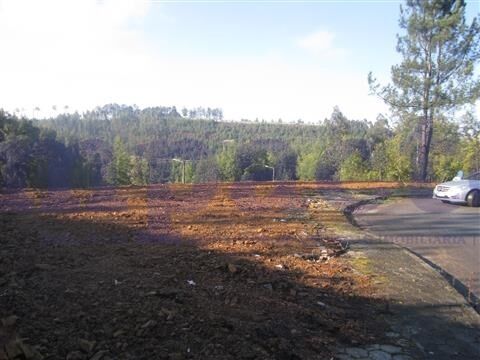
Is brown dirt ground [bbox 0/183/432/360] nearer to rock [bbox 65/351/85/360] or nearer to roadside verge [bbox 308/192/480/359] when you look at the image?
rock [bbox 65/351/85/360]

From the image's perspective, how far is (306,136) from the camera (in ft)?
399

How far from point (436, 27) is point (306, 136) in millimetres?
103704

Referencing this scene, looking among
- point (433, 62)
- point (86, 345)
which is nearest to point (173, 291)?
point (86, 345)

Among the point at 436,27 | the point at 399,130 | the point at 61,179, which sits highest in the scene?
the point at 436,27

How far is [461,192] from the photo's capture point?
11.5m

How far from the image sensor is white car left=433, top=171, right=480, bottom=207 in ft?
37.4

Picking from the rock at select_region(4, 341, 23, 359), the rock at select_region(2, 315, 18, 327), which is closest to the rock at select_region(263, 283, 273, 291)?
the rock at select_region(2, 315, 18, 327)

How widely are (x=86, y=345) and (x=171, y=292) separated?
1089 mm

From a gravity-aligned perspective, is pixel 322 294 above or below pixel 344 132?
below

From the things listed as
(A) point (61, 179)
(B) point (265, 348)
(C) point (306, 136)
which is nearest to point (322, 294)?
(B) point (265, 348)

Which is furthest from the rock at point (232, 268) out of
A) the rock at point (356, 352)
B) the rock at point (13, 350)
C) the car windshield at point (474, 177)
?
the car windshield at point (474, 177)

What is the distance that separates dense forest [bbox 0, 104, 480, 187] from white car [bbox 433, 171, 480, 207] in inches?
359

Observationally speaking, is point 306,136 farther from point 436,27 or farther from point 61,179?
point 436,27

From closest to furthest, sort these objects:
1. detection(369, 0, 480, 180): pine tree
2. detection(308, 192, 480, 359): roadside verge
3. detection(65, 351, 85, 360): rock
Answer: detection(65, 351, 85, 360): rock
detection(308, 192, 480, 359): roadside verge
detection(369, 0, 480, 180): pine tree
